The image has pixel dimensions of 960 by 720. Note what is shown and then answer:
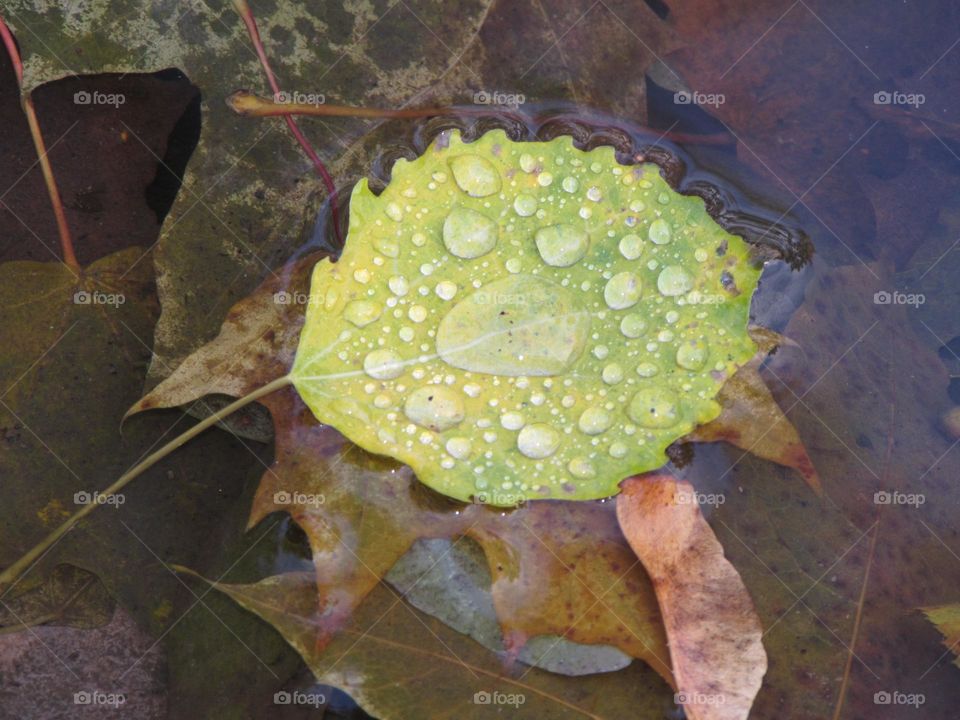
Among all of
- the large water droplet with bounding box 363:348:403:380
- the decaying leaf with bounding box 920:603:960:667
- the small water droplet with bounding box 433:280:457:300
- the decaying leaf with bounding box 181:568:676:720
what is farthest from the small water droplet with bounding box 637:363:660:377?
the decaying leaf with bounding box 920:603:960:667

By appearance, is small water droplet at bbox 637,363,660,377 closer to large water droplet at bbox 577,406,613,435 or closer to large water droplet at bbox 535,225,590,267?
large water droplet at bbox 577,406,613,435

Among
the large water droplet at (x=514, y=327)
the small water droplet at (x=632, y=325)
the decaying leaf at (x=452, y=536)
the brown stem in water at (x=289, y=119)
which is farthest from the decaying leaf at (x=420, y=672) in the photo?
the brown stem in water at (x=289, y=119)

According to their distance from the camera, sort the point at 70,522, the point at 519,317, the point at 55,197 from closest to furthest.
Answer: the point at 519,317
the point at 70,522
the point at 55,197

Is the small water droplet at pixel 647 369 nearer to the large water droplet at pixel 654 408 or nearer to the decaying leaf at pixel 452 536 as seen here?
the large water droplet at pixel 654 408

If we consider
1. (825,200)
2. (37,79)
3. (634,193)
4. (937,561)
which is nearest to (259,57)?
(37,79)

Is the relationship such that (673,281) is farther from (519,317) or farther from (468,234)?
(468,234)

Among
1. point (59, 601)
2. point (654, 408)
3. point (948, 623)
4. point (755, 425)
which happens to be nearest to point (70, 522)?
point (59, 601)
